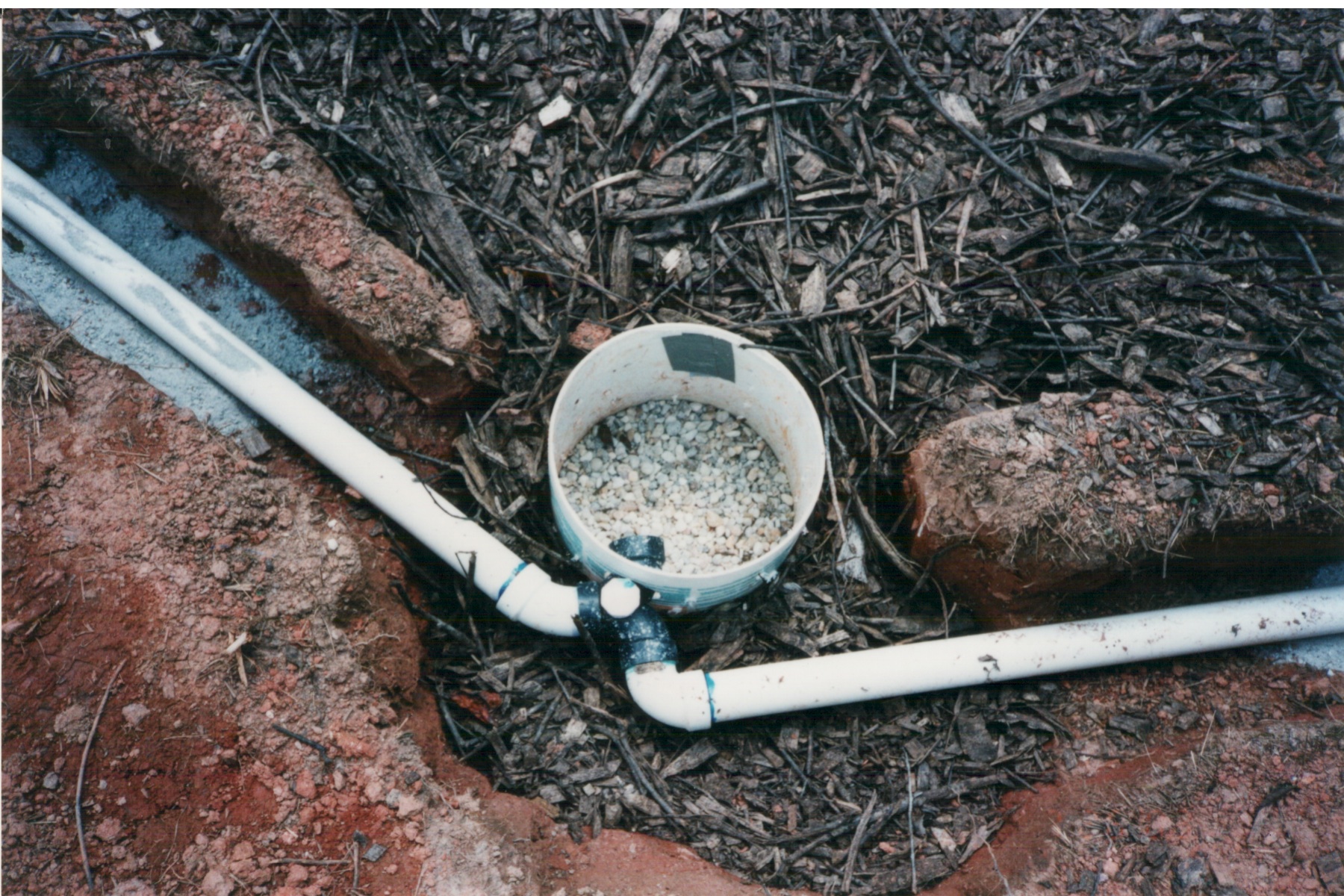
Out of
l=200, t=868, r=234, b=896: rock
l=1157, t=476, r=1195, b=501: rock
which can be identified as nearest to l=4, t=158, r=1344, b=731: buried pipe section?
l=1157, t=476, r=1195, b=501: rock

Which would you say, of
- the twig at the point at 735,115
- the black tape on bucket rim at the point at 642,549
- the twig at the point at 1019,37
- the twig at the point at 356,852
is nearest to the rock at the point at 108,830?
the twig at the point at 356,852

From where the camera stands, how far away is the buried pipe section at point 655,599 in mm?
2352

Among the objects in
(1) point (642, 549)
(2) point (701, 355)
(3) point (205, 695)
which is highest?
(2) point (701, 355)

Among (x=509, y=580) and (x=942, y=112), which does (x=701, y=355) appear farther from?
(x=942, y=112)

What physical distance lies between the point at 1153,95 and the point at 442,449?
2.81 meters

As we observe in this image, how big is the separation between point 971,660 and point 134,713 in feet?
7.79

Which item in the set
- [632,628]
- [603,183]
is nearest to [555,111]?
[603,183]

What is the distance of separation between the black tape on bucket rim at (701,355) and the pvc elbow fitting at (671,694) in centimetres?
96

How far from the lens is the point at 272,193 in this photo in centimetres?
244

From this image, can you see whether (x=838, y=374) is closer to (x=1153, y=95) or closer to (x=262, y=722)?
(x=1153, y=95)

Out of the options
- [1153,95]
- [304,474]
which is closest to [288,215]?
[304,474]

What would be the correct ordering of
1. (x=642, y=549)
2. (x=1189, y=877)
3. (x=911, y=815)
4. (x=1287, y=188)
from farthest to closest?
(x=1287, y=188) → (x=911, y=815) → (x=642, y=549) → (x=1189, y=877)

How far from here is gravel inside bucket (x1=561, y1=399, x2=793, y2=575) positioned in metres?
2.60

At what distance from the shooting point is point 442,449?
8.80ft
